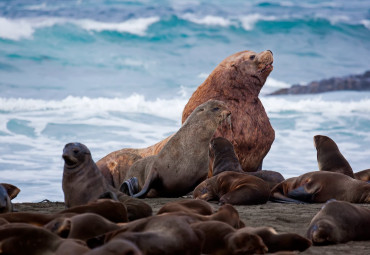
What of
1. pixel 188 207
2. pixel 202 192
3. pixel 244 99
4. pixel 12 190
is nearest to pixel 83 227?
pixel 188 207

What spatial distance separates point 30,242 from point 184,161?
4592mm

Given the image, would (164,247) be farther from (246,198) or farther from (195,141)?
(195,141)

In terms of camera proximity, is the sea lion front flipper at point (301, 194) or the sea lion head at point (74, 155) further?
the sea lion front flipper at point (301, 194)

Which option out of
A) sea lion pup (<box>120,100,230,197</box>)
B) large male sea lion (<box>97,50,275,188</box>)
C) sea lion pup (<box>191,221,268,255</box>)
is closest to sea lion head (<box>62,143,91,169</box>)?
sea lion pup (<box>120,100,230,197</box>)

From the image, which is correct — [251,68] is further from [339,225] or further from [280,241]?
[280,241]

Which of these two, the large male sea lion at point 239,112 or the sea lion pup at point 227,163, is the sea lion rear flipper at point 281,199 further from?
the large male sea lion at point 239,112

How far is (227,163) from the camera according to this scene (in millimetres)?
7984

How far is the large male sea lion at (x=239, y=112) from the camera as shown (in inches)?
372

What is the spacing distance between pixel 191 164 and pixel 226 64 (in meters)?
2.74

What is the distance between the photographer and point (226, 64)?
10.0m

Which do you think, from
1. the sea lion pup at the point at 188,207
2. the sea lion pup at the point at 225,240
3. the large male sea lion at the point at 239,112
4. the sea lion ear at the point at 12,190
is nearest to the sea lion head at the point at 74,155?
the sea lion ear at the point at 12,190

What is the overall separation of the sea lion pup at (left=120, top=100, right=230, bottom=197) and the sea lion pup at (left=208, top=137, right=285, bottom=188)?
0.95 feet

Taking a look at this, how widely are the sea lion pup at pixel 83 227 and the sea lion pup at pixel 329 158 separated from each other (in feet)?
17.1

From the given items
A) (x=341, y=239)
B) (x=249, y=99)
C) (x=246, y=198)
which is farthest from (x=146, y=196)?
(x=341, y=239)
